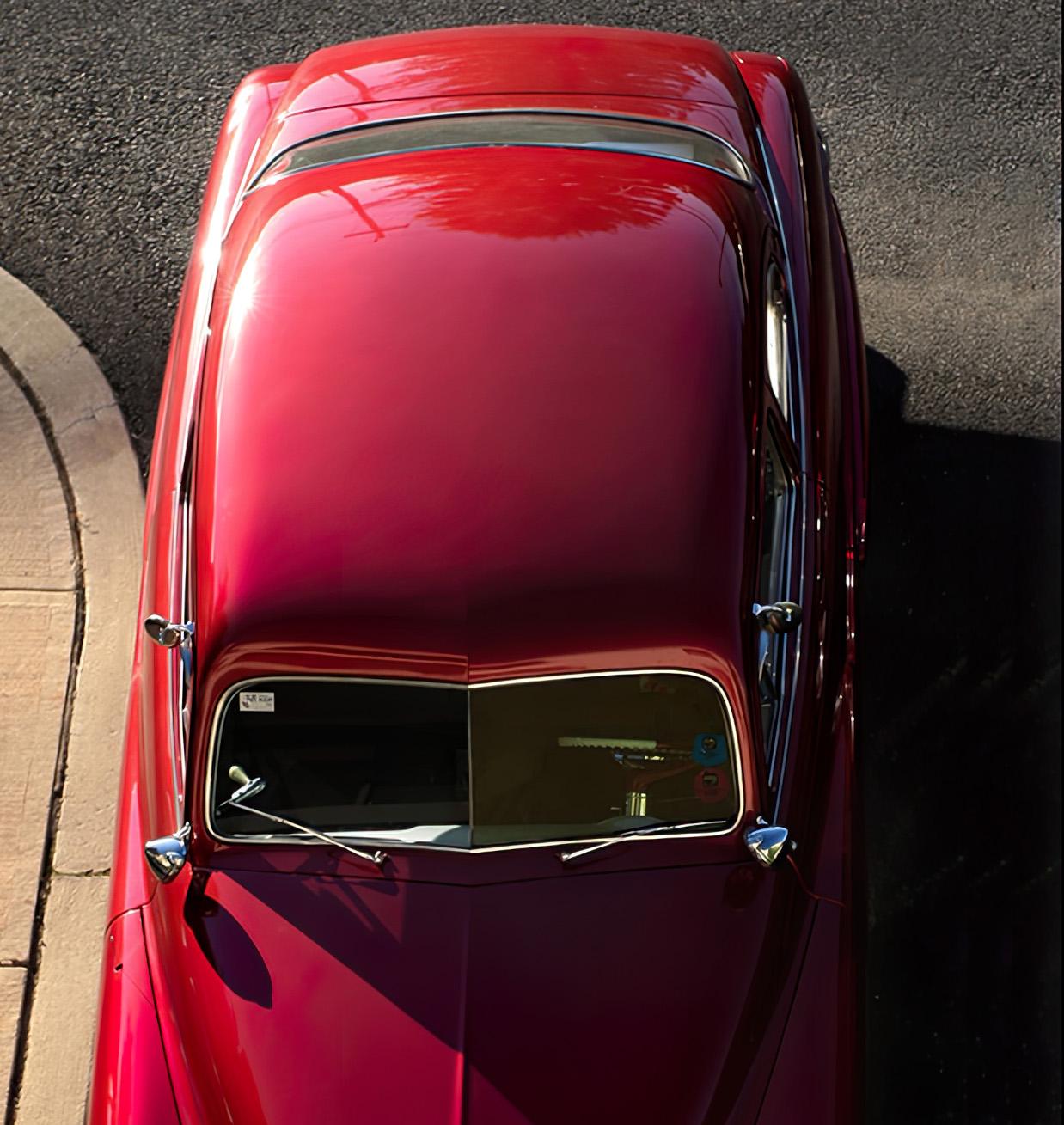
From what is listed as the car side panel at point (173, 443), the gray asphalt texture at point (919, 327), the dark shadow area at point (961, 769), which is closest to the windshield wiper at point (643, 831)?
the dark shadow area at point (961, 769)

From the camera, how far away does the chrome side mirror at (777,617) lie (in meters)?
3.13

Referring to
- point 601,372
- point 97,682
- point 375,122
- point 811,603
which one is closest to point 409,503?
point 601,372

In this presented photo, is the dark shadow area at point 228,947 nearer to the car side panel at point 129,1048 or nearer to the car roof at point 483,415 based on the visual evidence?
the car side panel at point 129,1048

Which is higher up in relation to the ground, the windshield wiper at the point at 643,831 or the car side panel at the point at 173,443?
the car side panel at the point at 173,443

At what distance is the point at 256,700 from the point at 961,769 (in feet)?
9.12

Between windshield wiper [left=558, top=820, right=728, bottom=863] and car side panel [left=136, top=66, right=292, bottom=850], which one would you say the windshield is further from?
car side panel [left=136, top=66, right=292, bottom=850]

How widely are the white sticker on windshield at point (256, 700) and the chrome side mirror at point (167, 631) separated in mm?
274

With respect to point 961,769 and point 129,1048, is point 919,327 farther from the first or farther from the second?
point 129,1048

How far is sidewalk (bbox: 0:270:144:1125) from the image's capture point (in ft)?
12.6

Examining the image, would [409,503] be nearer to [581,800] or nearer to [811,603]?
[581,800]

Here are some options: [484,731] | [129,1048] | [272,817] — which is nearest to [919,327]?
[484,731]

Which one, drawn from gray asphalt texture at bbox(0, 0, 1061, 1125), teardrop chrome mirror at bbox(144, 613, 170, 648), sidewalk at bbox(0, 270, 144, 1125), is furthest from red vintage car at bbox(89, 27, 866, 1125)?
gray asphalt texture at bbox(0, 0, 1061, 1125)

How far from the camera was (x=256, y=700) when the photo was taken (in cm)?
300

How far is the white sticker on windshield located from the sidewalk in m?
1.44
